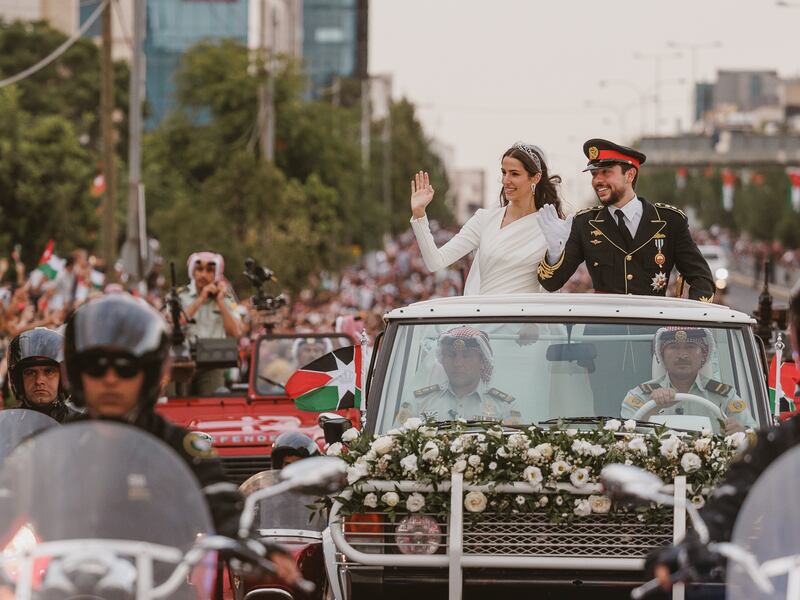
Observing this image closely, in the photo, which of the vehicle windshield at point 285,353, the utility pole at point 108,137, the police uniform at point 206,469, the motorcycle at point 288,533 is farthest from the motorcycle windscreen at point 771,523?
the utility pole at point 108,137

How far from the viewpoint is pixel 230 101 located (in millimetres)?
50156

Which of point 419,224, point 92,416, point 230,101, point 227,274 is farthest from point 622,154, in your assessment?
point 230,101

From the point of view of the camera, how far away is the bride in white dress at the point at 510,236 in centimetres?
992

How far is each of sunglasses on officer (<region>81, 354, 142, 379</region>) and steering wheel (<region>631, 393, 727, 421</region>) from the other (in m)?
3.51

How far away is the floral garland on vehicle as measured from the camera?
752cm

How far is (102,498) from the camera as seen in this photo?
15.8 ft

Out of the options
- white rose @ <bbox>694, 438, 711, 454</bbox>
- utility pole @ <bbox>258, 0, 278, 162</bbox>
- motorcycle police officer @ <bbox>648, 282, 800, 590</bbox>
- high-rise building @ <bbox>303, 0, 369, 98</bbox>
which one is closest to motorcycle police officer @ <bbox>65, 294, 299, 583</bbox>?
motorcycle police officer @ <bbox>648, 282, 800, 590</bbox>

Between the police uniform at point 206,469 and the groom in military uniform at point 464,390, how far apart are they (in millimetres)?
2850

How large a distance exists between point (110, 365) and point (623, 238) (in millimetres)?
5132

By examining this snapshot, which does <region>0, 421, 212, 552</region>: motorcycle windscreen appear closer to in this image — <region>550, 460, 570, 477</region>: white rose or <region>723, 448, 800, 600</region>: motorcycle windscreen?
<region>723, 448, 800, 600</region>: motorcycle windscreen

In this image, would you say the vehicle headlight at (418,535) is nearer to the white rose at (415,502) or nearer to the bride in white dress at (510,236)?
the white rose at (415,502)

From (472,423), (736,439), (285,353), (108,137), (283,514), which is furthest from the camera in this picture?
(108,137)

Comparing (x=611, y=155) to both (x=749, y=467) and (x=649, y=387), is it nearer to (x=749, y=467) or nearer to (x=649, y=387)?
(x=649, y=387)

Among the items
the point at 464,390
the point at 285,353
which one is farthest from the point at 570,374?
the point at 285,353
